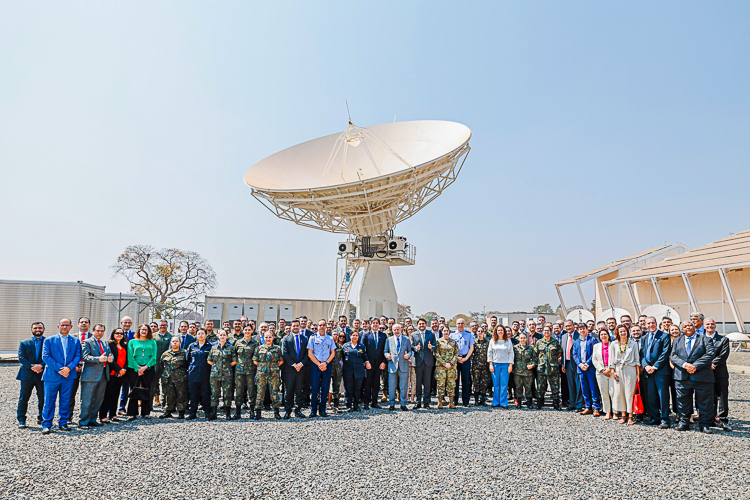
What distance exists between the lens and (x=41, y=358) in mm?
7789

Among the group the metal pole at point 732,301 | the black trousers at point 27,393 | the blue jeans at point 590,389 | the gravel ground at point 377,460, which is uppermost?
the metal pole at point 732,301

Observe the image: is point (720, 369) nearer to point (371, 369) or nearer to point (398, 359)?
point (398, 359)

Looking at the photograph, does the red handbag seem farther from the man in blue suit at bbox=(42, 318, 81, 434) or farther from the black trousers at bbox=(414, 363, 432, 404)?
the man in blue suit at bbox=(42, 318, 81, 434)

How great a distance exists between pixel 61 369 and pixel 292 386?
11.7 feet

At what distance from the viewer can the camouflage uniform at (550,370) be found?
9.38 meters

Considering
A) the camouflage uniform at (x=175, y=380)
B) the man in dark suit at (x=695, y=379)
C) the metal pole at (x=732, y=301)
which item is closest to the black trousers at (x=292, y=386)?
the camouflage uniform at (x=175, y=380)

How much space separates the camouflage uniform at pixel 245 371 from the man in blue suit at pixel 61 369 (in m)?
2.45

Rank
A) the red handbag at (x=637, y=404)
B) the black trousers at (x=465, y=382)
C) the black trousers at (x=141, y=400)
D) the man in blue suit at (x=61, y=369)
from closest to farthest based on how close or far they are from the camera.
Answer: the man in blue suit at (x=61, y=369), the red handbag at (x=637, y=404), the black trousers at (x=141, y=400), the black trousers at (x=465, y=382)

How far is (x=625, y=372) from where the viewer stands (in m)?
8.36

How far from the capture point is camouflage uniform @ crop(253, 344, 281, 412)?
27.7 feet

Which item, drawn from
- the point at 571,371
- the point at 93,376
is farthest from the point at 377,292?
the point at 93,376

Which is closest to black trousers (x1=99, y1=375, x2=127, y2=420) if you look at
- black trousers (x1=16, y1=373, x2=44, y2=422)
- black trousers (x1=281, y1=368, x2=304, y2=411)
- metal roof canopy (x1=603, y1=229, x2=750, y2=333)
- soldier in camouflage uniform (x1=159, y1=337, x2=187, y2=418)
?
soldier in camouflage uniform (x1=159, y1=337, x2=187, y2=418)

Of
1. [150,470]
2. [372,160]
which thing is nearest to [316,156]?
[372,160]

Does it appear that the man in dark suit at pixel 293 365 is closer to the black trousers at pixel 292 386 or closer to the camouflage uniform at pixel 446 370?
the black trousers at pixel 292 386
